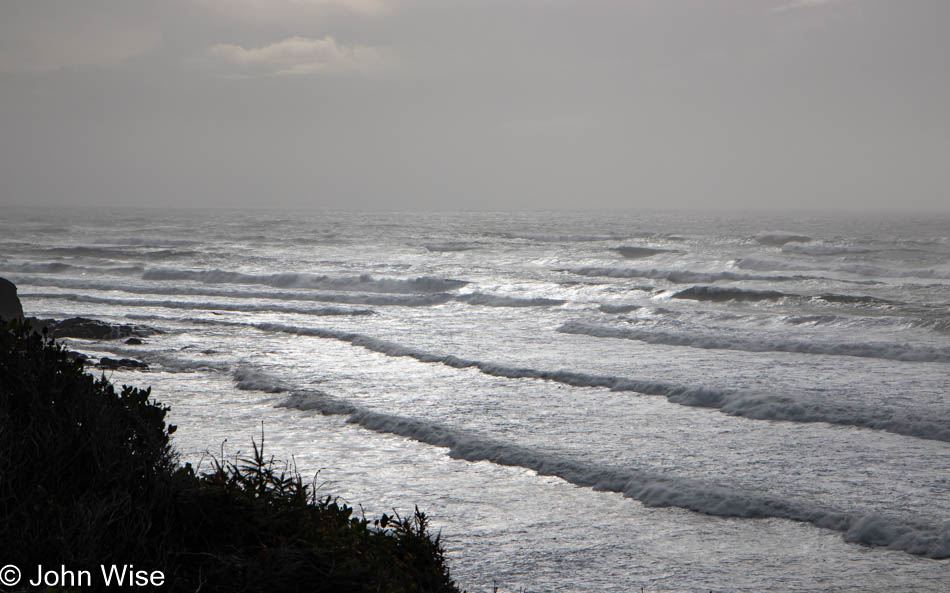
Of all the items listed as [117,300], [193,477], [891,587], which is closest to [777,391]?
[891,587]

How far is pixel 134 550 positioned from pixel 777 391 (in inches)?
453

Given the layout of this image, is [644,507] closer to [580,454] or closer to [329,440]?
[580,454]

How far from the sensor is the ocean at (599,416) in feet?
21.6

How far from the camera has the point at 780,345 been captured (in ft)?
59.2

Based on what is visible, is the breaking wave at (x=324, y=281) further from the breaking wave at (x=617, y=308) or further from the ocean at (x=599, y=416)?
the breaking wave at (x=617, y=308)

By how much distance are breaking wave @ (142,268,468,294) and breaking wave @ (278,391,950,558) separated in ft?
77.9

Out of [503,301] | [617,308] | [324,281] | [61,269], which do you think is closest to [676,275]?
[503,301]

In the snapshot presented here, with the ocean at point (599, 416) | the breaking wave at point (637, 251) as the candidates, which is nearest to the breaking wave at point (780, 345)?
the ocean at point (599, 416)

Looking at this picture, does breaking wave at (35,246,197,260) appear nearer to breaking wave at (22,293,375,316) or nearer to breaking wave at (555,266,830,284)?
breaking wave at (22,293,375,316)

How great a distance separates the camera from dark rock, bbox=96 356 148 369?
14555 mm

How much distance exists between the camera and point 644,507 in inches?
302

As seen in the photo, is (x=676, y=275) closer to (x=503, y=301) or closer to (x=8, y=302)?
(x=503, y=301)

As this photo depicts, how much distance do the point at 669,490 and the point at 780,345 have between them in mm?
11262

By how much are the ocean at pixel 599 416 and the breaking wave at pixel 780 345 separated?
0.08 m
